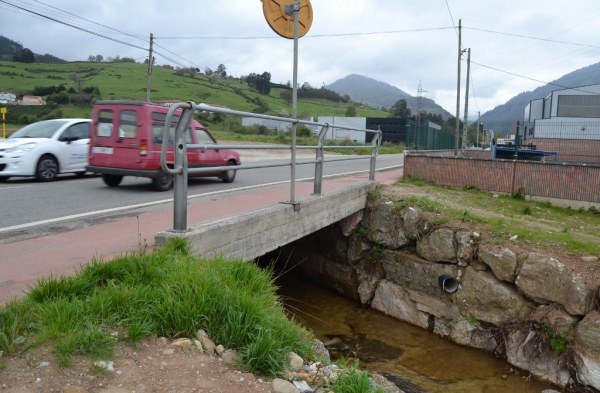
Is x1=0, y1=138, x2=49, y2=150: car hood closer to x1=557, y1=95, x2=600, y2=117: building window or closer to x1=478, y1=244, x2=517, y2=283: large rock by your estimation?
x1=478, y1=244, x2=517, y2=283: large rock

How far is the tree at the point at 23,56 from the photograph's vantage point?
84.6 metres

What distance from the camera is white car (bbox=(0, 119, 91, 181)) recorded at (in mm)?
11276

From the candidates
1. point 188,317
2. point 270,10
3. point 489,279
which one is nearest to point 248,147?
point 270,10

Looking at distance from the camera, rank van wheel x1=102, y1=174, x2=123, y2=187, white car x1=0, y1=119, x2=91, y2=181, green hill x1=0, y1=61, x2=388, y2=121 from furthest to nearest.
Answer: green hill x1=0, y1=61, x2=388, y2=121, white car x1=0, y1=119, x2=91, y2=181, van wheel x1=102, y1=174, x2=123, y2=187

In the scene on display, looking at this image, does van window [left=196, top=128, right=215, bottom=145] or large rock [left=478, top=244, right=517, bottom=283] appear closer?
large rock [left=478, top=244, right=517, bottom=283]

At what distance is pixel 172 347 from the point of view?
3295 millimetres

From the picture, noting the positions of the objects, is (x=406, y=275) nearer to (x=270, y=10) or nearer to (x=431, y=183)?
(x=431, y=183)

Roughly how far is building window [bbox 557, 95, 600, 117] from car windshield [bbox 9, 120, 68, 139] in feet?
168

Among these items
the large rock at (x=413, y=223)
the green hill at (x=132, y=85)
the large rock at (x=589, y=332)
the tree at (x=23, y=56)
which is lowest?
the large rock at (x=589, y=332)

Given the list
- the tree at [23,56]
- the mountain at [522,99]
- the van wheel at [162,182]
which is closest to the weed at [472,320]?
the van wheel at [162,182]

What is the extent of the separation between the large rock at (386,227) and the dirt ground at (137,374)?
7341mm

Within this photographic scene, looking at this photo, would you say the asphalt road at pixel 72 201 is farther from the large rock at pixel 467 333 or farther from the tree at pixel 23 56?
the tree at pixel 23 56

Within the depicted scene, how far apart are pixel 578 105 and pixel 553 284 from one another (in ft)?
166

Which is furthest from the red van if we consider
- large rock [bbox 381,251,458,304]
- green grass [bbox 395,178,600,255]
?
green grass [bbox 395,178,600,255]
